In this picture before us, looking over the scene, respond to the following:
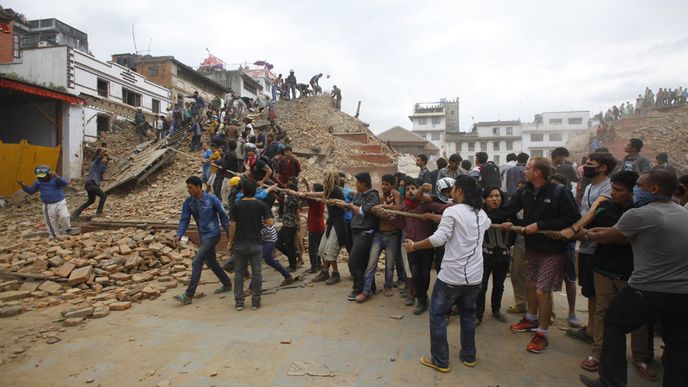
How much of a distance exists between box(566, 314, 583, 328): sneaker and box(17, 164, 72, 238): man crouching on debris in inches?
381

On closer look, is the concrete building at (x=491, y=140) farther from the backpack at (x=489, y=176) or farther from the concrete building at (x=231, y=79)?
the backpack at (x=489, y=176)

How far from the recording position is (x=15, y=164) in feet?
41.9

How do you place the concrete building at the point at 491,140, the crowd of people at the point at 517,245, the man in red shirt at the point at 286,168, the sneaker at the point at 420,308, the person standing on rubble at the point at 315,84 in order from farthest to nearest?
the concrete building at the point at 491,140 < the person standing on rubble at the point at 315,84 < the man in red shirt at the point at 286,168 < the sneaker at the point at 420,308 < the crowd of people at the point at 517,245

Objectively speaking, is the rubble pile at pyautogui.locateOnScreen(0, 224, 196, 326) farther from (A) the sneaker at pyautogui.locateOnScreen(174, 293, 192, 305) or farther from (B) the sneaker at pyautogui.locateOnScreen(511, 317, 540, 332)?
(B) the sneaker at pyautogui.locateOnScreen(511, 317, 540, 332)

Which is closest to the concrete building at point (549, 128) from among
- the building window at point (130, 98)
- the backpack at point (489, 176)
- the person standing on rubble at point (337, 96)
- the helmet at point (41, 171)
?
the person standing on rubble at point (337, 96)

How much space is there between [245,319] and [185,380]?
154cm

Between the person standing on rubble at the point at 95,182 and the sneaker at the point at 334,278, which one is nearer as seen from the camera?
the sneaker at the point at 334,278

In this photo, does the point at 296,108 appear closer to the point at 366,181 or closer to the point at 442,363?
the point at 366,181

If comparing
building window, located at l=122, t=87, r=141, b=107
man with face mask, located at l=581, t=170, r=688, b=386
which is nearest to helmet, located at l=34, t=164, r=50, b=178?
man with face mask, located at l=581, t=170, r=688, b=386

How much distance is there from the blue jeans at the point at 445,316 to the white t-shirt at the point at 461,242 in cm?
9

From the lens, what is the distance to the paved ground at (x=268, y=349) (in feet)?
11.2

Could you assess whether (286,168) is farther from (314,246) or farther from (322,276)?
(322,276)

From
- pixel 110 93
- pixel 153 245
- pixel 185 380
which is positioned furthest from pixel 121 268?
pixel 110 93

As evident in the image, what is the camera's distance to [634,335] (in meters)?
3.48
